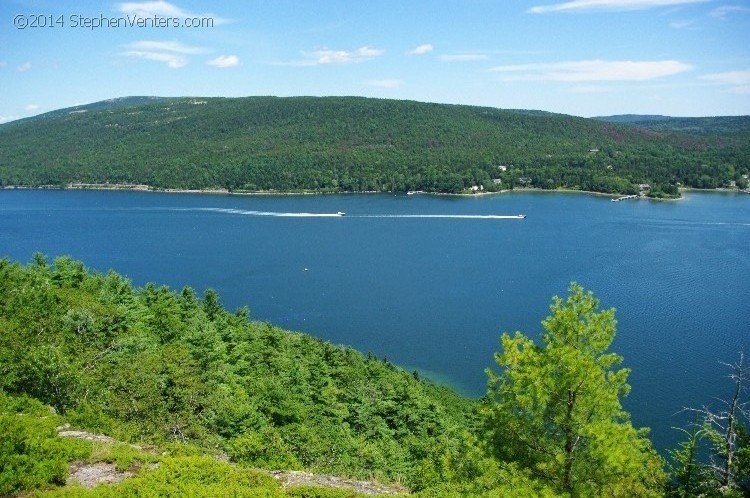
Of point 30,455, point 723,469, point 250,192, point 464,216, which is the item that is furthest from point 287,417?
point 250,192

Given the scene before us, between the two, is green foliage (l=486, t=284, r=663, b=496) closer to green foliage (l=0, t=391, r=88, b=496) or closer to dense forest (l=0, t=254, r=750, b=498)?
dense forest (l=0, t=254, r=750, b=498)

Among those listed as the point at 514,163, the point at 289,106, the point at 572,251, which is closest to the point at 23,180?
the point at 289,106

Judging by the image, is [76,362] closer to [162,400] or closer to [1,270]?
[162,400]

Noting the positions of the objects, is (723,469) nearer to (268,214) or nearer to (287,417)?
(287,417)

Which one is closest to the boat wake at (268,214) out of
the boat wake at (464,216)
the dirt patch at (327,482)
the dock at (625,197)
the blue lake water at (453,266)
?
the blue lake water at (453,266)

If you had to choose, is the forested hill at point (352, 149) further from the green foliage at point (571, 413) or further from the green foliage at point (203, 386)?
the green foliage at point (571, 413)

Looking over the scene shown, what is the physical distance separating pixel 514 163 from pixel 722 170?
116 ft

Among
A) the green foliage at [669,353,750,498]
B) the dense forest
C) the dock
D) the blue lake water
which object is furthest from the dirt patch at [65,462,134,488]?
the dock

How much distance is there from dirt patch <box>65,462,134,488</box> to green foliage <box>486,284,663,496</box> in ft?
16.3

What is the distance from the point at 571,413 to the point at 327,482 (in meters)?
3.90

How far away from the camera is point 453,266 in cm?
5006

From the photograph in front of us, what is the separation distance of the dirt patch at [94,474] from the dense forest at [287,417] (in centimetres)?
7

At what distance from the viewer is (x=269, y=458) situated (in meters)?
9.68

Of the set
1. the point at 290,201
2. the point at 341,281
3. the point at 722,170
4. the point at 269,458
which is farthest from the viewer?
the point at 722,170
